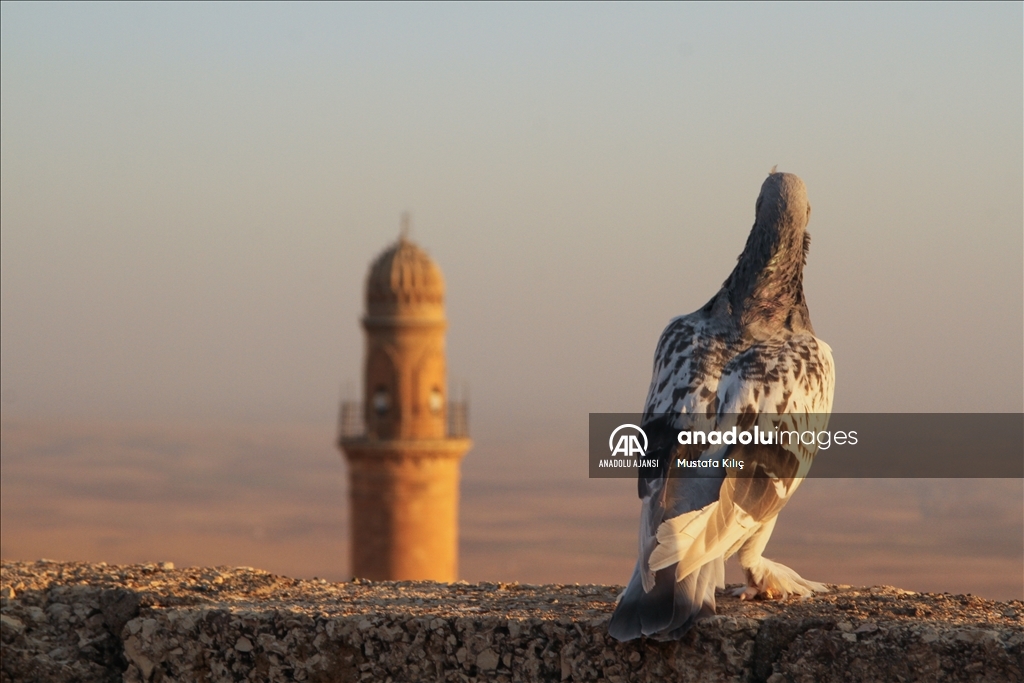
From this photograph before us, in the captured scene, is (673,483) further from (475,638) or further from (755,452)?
(475,638)

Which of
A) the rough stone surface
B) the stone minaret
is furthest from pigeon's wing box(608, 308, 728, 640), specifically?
the stone minaret

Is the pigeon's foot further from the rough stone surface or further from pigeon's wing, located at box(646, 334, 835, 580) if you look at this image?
pigeon's wing, located at box(646, 334, 835, 580)

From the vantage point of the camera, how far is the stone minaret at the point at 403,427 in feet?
111

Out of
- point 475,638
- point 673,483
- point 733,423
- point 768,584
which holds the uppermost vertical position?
point 733,423

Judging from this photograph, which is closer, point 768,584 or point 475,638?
point 475,638

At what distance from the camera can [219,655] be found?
559 centimetres

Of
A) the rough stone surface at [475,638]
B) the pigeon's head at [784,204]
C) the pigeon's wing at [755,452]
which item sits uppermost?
the pigeon's head at [784,204]

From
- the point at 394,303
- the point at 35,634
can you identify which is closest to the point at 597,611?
the point at 35,634

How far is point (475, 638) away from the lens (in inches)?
208

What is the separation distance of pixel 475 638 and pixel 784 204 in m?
2.46

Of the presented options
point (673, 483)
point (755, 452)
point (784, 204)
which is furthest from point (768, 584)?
point (784, 204)

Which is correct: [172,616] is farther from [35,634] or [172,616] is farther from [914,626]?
[914,626]

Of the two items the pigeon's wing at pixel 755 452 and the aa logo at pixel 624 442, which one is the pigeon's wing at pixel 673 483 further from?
the aa logo at pixel 624 442

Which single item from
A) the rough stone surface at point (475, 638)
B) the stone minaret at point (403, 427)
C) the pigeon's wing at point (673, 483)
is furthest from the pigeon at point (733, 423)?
the stone minaret at point (403, 427)
